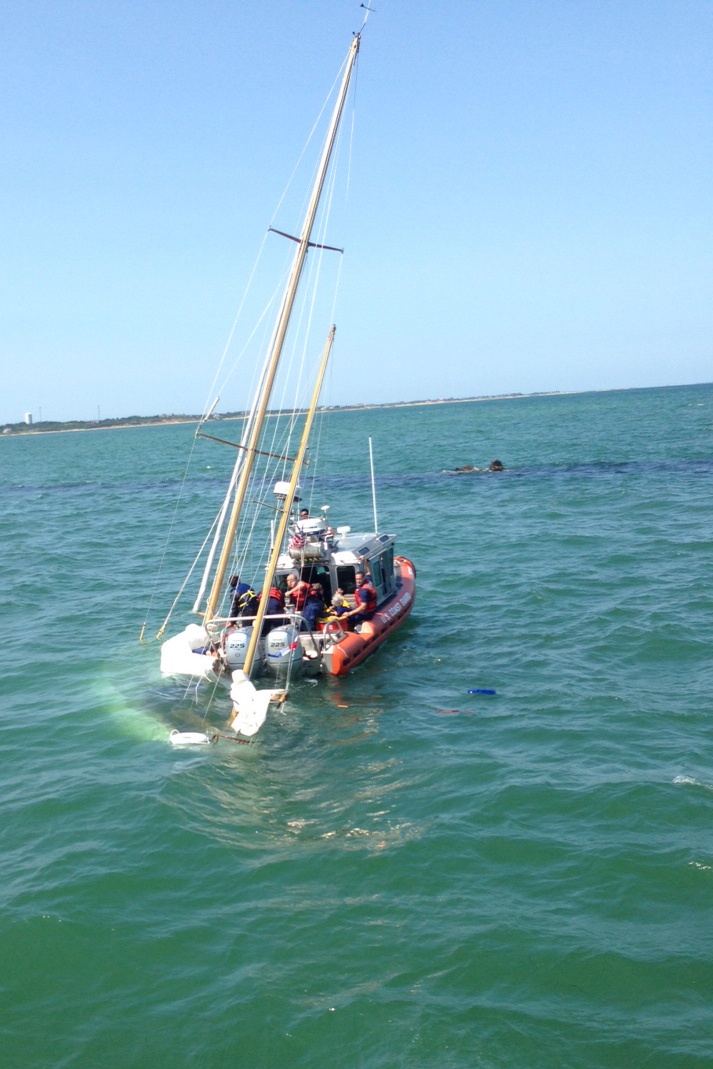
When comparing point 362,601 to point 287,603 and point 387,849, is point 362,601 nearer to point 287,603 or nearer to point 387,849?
point 287,603

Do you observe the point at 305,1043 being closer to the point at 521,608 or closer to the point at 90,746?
the point at 90,746

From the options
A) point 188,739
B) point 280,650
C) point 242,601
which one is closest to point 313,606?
point 242,601

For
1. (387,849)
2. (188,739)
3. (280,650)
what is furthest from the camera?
(280,650)

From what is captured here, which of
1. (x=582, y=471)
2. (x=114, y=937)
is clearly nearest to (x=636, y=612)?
(x=114, y=937)

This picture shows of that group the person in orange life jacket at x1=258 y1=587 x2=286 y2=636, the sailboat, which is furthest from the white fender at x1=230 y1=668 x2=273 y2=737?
the person in orange life jacket at x1=258 y1=587 x2=286 y2=636

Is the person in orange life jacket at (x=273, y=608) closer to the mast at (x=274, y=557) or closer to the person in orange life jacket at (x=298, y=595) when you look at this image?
the person in orange life jacket at (x=298, y=595)

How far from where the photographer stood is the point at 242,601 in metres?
18.2

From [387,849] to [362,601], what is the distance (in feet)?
26.1

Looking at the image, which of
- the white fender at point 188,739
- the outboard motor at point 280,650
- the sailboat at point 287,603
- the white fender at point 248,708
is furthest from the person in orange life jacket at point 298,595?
the white fender at point 188,739

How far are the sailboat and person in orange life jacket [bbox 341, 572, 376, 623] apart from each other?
2cm

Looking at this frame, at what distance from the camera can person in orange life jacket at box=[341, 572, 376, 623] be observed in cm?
1862

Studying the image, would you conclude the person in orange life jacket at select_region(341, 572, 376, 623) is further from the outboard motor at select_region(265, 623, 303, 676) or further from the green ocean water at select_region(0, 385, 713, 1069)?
the outboard motor at select_region(265, 623, 303, 676)

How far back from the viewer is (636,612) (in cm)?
2097

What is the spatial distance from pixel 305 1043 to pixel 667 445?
5914cm
